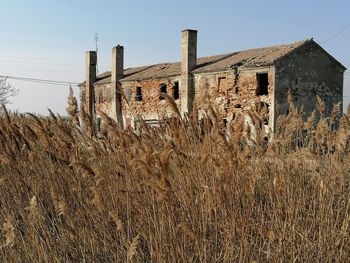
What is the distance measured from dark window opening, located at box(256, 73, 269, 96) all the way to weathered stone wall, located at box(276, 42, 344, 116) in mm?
960

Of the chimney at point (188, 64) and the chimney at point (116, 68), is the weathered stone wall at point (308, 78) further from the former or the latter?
the chimney at point (116, 68)

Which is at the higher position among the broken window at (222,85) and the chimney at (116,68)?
the chimney at (116,68)

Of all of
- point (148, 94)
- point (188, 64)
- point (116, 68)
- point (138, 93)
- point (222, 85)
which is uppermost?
point (116, 68)

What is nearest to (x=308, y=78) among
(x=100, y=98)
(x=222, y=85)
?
(x=222, y=85)

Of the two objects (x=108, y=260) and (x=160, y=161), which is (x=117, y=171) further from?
(x=160, y=161)

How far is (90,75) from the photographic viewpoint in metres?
31.2

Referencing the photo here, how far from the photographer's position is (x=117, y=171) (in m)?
3.02

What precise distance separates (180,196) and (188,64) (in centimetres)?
2079

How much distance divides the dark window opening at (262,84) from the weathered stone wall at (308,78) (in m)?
0.96

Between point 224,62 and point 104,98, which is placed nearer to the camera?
point 224,62

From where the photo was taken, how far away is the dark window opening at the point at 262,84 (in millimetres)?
20094

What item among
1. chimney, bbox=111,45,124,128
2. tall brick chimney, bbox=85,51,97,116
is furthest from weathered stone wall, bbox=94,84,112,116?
chimney, bbox=111,45,124,128

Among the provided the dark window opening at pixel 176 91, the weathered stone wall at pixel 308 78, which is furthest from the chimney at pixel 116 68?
the weathered stone wall at pixel 308 78

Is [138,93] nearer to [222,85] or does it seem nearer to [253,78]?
[222,85]
